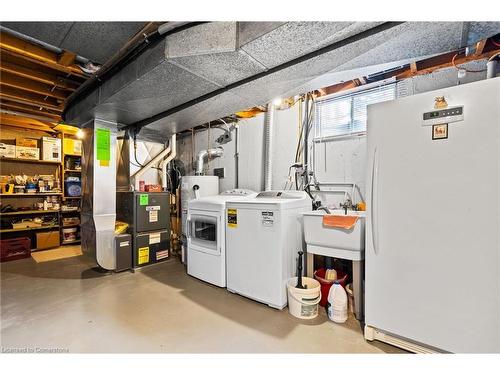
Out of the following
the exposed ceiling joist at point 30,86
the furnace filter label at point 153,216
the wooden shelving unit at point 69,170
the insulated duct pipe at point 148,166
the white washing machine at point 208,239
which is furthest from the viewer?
the wooden shelving unit at point 69,170

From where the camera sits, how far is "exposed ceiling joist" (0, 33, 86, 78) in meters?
2.12

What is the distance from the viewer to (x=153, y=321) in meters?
2.12

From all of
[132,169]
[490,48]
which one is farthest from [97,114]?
[490,48]

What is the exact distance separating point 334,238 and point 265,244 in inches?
26.0

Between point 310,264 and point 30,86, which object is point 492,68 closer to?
point 310,264

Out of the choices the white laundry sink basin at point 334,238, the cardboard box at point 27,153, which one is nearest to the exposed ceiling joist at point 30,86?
the cardboard box at point 27,153

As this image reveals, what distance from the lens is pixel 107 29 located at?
1988 millimetres

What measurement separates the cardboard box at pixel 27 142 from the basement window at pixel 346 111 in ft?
17.6

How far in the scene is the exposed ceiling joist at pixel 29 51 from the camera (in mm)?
2115

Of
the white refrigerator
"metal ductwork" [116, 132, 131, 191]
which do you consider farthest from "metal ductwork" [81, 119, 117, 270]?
the white refrigerator

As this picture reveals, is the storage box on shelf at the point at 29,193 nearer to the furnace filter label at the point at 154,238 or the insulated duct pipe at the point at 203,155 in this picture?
the furnace filter label at the point at 154,238

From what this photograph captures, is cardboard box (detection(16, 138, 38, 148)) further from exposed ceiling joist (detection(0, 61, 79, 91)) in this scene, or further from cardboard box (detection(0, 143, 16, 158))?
exposed ceiling joist (detection(0, 61, 79, 91))

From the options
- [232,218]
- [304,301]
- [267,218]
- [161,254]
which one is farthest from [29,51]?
[304,301]

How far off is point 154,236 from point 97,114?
1.88 metres
